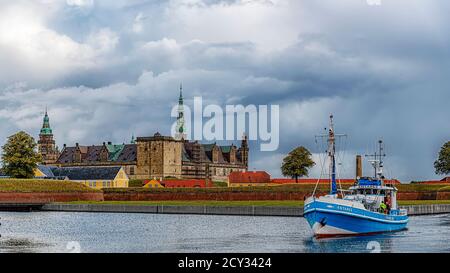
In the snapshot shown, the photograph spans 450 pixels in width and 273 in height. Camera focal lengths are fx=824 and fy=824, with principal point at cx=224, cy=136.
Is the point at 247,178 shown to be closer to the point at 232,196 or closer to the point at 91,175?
the point at 91,175

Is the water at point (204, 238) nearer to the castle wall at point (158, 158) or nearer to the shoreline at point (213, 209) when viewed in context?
the shoreline at point (213, 209)

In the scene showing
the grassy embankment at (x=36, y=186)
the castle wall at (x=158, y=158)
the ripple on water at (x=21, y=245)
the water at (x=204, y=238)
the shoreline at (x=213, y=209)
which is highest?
the castle wall at (x=158, y=158)

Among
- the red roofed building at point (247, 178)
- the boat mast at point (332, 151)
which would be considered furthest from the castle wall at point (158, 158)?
the boat mast at point (332, 151)

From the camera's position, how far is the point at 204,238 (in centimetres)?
5772

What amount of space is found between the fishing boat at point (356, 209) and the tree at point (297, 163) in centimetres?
7909

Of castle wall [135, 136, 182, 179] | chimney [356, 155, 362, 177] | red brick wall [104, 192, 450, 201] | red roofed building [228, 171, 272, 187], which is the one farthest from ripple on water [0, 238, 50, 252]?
castle wall [135, 136, 182, 179]

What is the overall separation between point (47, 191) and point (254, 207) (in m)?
41.6

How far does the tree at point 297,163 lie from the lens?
14688 centimetres

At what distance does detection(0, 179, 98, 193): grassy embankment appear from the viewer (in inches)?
4665

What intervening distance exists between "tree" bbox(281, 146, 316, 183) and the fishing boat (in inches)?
3114

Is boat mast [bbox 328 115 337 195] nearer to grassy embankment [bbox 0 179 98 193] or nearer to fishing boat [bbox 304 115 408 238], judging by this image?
fishing boat [bbox 304 115 408 238]

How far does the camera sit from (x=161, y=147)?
190125mm

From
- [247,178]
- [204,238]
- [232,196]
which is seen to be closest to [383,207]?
[204,238]
